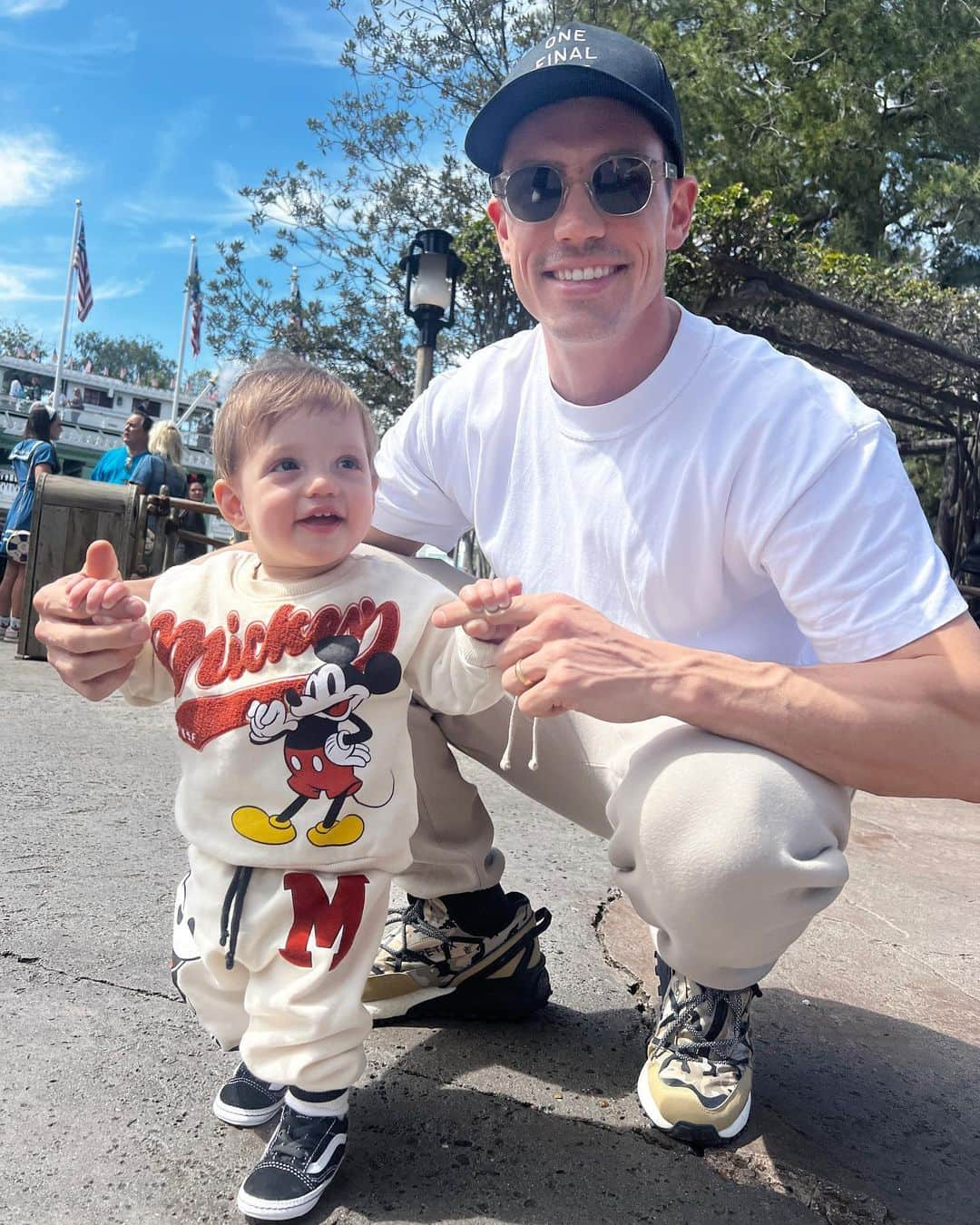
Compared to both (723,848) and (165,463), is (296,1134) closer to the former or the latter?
(723,848)

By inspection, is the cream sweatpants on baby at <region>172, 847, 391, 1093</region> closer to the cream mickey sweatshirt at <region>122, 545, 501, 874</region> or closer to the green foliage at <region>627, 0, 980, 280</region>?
the cream mickey sweatshirt at <region>122, 545, 501, 874</region>

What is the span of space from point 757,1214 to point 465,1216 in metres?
0.39

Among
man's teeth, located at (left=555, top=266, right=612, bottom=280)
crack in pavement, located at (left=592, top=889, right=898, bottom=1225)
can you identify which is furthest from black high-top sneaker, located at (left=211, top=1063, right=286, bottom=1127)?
man's teeth, located at (left=555, top=266, right=612, bottom=280)

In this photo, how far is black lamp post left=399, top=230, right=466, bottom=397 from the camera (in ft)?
24.5

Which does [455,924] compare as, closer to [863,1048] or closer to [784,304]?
[863,1048]

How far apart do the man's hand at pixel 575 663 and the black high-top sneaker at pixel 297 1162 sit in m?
0.60

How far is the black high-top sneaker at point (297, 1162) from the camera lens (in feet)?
4.10

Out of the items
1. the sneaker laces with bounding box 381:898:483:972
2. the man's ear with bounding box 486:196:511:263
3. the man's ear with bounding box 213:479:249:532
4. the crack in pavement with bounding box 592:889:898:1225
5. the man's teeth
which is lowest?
the crack in pavement with bounding box 592:889:898:1225

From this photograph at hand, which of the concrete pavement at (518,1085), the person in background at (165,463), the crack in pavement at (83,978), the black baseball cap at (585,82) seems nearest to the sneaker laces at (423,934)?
the concrete pavement at (518,1085)

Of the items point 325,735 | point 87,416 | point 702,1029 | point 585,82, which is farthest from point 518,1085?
point 87,416

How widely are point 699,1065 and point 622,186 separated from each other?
1501 mm

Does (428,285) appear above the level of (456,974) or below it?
above

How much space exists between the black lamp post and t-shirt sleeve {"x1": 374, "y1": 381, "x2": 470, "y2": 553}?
547cm

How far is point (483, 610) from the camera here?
139cm
